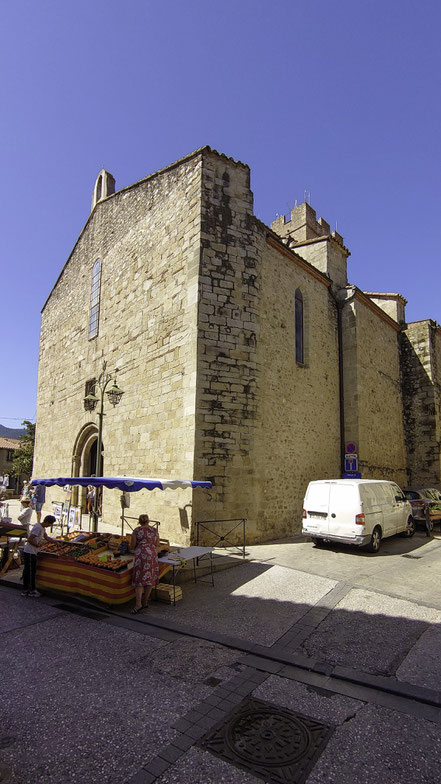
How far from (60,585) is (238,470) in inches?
197

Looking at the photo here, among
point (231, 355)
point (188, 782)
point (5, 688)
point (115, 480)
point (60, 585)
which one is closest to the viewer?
point (188, 782)

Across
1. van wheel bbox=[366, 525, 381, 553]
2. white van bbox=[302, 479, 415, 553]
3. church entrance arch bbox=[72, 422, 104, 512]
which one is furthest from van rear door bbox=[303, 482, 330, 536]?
church entrance arch bbox=[72, 422, 104, 512]

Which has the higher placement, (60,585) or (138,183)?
(138,183)

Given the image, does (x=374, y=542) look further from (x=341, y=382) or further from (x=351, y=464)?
(x=341, y=382)

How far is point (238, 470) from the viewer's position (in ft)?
35.1

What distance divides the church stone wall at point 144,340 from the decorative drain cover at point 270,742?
651cm

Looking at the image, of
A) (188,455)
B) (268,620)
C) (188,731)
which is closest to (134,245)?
(188,455)

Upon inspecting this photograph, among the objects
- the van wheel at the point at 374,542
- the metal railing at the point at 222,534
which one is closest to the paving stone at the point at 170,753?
the metal railing at the point at 222,534

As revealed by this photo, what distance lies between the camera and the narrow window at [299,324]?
14.5 m

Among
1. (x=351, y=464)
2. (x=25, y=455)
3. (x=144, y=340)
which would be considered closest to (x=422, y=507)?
(x=351, y=464)

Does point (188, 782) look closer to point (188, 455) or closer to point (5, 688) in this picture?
point (5, 688)

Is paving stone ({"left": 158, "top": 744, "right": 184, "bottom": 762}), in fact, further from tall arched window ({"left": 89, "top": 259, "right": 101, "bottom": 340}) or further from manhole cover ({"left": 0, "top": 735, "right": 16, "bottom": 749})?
tall arched window ({"left": 89, "top": 259, "right": 101, "bottom": 340})

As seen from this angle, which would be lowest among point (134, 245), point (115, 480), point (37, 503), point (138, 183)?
point (37, 503)

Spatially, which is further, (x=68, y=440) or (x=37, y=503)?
(x=68, y=440)
